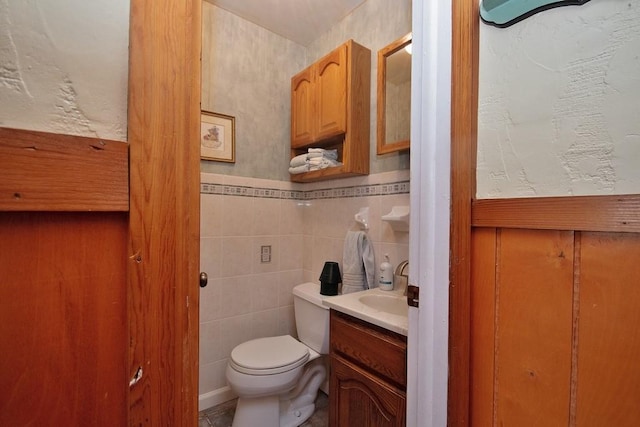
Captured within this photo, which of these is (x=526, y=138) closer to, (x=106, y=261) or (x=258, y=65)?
(x=106, y=261)

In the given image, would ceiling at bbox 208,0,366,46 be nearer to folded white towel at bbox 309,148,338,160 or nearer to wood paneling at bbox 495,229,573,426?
folded white towel at bbox 309,148,338,160

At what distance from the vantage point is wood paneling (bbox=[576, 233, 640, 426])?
19.7 inches

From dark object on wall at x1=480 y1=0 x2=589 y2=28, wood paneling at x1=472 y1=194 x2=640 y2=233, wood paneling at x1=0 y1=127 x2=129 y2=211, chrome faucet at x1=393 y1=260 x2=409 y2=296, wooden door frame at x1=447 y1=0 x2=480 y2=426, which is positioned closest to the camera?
wood paneling at x1=0 y1=127 x2=129 y2=211

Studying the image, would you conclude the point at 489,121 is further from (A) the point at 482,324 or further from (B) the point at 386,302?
(B) the point at 386,302

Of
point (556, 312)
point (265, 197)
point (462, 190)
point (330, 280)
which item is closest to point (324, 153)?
point (265, 197)

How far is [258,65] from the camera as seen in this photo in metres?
1.91

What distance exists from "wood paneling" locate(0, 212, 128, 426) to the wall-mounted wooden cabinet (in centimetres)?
131

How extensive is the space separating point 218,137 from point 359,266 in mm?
1154

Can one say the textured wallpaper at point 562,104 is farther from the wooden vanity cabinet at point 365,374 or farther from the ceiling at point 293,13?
the ceiling at point 293,13

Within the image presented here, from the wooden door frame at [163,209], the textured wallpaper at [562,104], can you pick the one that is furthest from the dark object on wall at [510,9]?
the wooden door frame at [163,209]

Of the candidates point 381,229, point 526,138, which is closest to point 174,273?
point 526,138

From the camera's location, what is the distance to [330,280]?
5.43 feet

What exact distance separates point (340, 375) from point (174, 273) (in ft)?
3.33

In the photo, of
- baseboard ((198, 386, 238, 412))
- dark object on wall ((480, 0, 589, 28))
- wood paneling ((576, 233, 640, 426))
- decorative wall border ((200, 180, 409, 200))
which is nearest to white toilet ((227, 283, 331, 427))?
baseboard ((198, 386, 238, 412))
